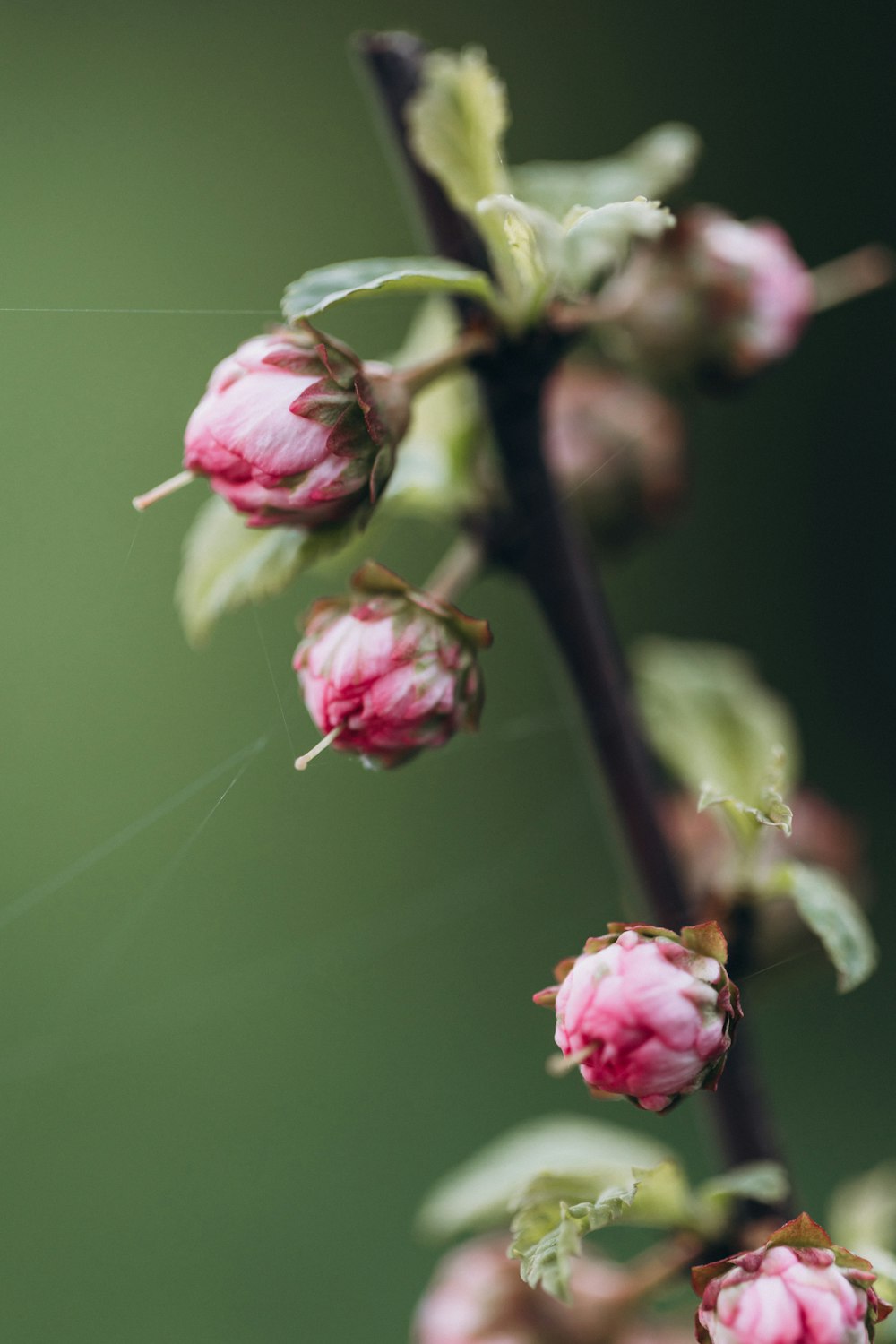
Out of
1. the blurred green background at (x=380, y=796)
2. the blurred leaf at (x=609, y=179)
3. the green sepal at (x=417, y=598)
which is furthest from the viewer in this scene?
the blurred green background at (x=380, y=796)

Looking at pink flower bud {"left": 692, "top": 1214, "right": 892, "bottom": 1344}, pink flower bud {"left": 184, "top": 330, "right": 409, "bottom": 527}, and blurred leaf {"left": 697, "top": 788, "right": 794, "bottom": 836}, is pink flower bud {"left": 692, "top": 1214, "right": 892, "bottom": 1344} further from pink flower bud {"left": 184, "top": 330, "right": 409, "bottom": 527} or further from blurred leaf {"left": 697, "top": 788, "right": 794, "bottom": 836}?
pink flower bud {"left": 184, "top": 330, "right": 409, "bottom": 527}

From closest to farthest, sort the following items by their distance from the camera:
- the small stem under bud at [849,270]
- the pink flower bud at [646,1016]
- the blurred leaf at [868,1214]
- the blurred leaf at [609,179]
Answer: the pink flower bud at [646,1016]
the blurred leaf at [609,179]
the blurred leaf at [868,1214]
the small stem under bud at [849,270]

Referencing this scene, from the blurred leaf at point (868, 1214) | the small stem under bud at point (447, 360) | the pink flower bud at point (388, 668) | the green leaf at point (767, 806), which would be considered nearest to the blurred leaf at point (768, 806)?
the green leaf at point (767, 806)

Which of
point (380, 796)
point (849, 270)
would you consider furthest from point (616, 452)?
point (380, 796)

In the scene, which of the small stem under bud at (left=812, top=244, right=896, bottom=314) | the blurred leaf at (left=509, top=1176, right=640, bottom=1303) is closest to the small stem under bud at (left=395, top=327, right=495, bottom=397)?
the blurred leaf at (left=509, top=1176, right=640, bottom=1303)

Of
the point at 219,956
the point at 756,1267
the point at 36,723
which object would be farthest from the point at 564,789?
the point at 756,1267

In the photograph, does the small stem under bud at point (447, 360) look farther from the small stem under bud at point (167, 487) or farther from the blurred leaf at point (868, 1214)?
the blurred leaf at point (868, 1214)
